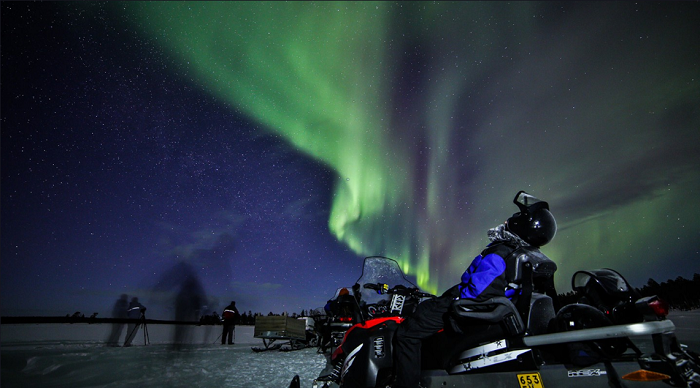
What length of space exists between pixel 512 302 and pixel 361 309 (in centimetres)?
223

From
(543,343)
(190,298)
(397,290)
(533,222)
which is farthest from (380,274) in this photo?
(190,298)

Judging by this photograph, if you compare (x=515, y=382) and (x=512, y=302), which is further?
(x=512, y=302)

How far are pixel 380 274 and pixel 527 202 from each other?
2.40 metres

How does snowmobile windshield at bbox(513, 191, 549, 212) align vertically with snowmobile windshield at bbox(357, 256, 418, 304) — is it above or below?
above

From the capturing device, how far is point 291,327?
13758 millimetres

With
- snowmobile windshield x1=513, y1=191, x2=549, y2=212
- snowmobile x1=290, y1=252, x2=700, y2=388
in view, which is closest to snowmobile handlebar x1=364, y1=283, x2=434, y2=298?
snowmobile x1=290, y1=252, x2=700, y2=388

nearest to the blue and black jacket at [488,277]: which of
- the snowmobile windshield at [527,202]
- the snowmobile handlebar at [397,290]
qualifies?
the snowmobile windshield at [527,202]

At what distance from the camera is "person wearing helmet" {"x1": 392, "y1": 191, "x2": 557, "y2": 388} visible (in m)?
2.75

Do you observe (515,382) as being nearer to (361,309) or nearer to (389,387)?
(389,387)

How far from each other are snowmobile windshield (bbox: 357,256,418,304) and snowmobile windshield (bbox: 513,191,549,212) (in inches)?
84.0

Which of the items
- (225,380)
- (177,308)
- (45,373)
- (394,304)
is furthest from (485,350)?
(177,308)

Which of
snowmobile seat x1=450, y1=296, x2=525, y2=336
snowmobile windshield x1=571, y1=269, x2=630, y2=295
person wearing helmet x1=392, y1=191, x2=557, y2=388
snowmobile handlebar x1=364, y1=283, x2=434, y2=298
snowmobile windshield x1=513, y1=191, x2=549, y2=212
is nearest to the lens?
snowmobile windshield x1=571, y1=269, x2=630, y2=295

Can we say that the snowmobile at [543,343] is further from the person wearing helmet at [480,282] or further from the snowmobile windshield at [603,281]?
the person wearing helmet at [480,282]

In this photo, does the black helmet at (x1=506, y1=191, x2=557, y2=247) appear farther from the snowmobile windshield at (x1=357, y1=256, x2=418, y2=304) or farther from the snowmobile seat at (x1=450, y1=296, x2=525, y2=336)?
the snowmobile windshield at (x1=357, y1=256, x2=418, y2=304)
